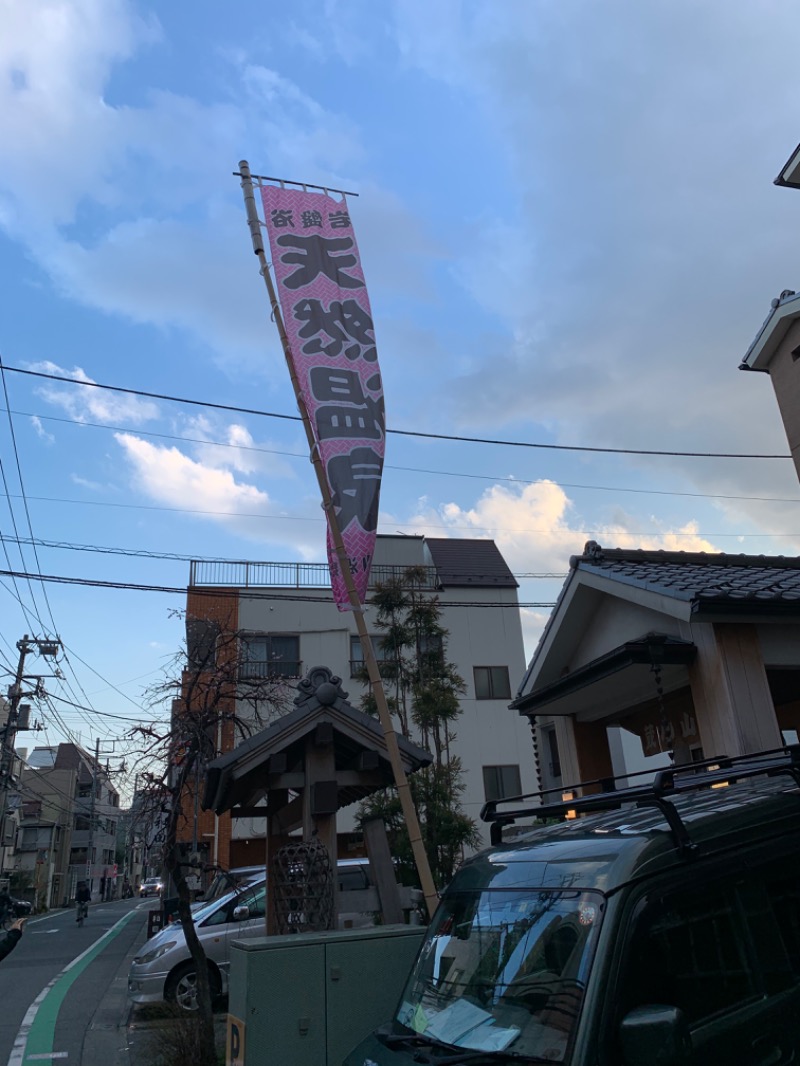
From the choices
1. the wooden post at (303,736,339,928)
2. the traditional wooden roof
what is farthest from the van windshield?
the wooden post at (303,736,339,928)

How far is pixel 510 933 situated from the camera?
129 inches

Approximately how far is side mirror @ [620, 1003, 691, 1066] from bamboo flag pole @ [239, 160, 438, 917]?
10.8 ft

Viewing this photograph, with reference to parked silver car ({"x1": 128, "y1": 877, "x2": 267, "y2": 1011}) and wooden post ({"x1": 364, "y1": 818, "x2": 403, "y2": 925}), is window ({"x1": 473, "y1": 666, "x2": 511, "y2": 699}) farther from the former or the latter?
wooden post ({"x1": 364, "y1": 818, "x2": 403, "y2": 925})

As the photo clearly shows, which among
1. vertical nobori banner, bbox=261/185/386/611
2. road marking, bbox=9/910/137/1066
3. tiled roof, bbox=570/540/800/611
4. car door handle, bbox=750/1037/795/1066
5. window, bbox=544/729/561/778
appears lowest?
road marking, bbox=9/910/137/1066

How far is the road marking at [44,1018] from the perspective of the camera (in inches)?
354

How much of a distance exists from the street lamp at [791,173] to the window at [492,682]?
1721 cm

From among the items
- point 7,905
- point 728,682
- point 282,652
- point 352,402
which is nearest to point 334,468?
point 352,402

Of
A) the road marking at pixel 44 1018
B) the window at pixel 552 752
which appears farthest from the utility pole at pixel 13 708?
the window at pixel 552 752

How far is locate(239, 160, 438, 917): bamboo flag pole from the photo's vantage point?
5848 millimetres

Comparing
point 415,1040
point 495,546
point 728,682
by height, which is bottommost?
point 415,1040

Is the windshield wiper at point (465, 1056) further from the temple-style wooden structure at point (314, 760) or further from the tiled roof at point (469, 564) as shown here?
the tiled roof at point (469, 564)

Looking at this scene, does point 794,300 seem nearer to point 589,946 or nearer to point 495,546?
point 589,946

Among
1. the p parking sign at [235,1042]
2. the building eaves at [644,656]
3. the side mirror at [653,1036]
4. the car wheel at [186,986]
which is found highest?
the building eaves at [644,656]

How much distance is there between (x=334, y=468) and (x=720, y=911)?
473 cm
